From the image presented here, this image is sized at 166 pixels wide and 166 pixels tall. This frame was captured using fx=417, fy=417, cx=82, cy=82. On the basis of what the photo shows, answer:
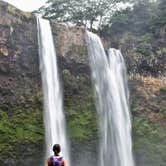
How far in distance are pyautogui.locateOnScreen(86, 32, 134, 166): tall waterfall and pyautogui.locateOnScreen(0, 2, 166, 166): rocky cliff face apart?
46 centimetres

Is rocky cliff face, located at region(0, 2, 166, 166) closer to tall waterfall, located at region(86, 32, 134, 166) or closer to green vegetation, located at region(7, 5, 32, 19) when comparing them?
green vegetation, located at region(7, 5, 32, 19)

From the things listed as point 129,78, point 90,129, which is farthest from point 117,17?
point 90,129

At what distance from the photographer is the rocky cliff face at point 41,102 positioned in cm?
2059

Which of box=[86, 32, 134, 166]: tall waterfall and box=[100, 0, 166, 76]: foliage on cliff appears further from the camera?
box=[100, 0, 166, 76]: foliage on cliff

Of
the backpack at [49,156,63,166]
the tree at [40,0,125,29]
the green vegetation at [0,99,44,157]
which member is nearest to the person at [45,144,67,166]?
the backpack at [49,156,63,166]

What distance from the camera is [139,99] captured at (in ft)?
84.5

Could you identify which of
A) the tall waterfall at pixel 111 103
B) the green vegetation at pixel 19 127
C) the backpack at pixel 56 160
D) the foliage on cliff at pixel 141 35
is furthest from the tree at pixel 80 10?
the backpack at pixel 56 160

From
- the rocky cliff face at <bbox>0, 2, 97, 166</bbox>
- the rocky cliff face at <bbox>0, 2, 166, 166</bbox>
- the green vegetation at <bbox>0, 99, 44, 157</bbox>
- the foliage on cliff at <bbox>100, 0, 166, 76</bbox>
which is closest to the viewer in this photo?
the green vegetation at <bbox>0, 99, 44, 157</bbox>

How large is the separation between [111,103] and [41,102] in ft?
14.1

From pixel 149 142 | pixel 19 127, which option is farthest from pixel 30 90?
pixel 149 142

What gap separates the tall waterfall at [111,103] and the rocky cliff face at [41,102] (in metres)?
0.46

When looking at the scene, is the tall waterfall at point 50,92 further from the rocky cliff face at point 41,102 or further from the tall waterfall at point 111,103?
the tall waterfall at point 111,103

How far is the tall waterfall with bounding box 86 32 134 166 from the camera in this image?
22641 millimetres

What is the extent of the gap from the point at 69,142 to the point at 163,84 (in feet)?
27.6
